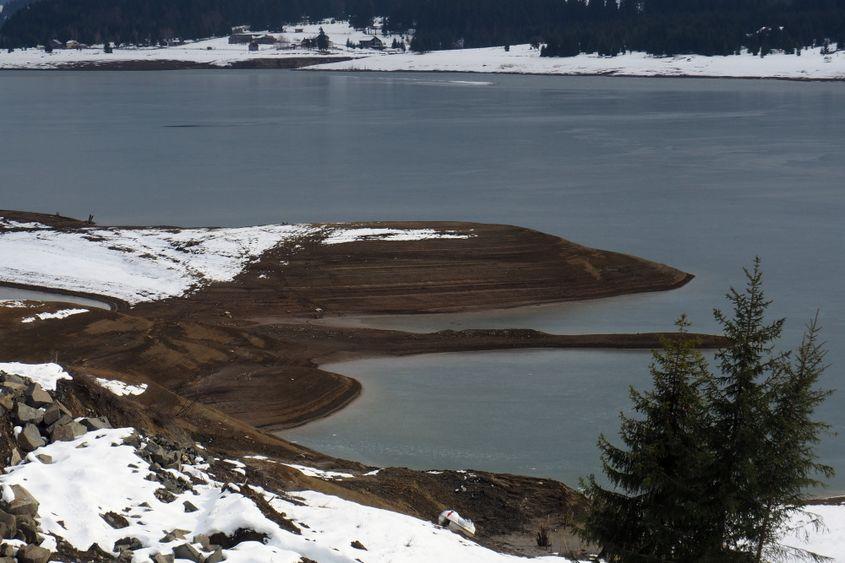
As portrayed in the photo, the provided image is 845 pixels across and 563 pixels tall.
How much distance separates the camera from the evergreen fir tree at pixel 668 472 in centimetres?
1117

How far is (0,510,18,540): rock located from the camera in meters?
9.78

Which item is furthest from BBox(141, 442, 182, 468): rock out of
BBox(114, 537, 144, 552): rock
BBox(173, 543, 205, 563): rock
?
BBox(173, 543, 205, 563): rock

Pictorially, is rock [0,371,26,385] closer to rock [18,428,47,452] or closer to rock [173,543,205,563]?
rock [18,428,47,452]

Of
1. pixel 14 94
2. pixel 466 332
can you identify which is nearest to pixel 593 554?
pixel 466 332

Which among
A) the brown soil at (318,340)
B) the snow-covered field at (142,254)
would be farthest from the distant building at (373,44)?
the snow-covered field at (142,254)

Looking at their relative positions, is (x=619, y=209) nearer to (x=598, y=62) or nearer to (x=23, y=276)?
(x=23, y=276)

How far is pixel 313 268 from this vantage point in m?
29.8

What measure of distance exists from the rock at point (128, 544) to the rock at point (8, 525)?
2.93 ft

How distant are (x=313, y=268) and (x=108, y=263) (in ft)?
17.7

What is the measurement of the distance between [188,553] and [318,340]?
14646mm

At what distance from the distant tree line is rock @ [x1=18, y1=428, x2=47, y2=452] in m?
127

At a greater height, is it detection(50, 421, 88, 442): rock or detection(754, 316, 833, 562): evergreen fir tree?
detection(754, 316, 833, 562): evergreen fir tree

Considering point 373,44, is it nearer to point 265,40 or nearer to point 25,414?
point 265,40

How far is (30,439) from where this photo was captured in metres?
12.2
